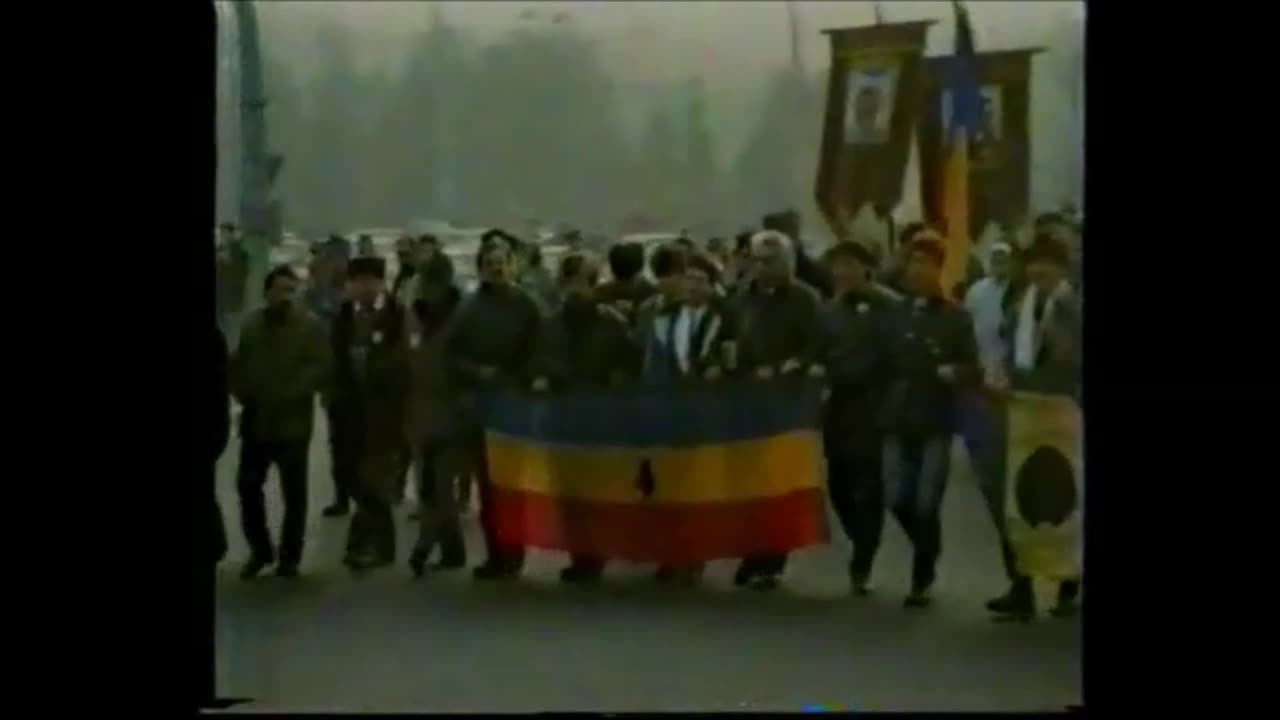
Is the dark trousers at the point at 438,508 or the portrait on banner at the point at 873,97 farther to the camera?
the dark trousers at the point at 438,508

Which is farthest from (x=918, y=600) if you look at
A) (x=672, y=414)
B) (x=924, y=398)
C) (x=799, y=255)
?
(x=799, y=255)

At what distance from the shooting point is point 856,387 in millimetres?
4719

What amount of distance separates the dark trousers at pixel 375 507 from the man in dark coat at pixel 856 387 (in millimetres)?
1085

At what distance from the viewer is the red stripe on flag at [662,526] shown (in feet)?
15.5

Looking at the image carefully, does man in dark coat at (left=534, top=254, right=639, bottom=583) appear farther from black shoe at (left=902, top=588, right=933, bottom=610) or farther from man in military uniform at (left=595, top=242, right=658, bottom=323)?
black shoe at (left=902, top=588, right=933, bottom=610)

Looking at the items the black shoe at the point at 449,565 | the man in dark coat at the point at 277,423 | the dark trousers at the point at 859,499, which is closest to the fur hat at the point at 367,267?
the man in dark coat at the point at 277,423

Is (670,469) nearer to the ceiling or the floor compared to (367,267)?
nearer to the floor

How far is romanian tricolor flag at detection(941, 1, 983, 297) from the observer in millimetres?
4668

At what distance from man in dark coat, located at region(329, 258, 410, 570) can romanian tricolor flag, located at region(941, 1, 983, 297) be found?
4.48 ft

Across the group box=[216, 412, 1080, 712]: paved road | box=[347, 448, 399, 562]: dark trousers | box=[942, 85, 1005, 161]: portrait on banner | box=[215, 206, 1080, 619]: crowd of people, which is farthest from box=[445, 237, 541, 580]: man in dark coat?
box=[942, 85, 1005, 161]: portrait on banner

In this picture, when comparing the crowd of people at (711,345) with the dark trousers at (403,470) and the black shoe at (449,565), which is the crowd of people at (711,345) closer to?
the dark trousers at (403,470)

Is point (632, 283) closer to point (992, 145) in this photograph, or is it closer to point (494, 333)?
point (494, 333)

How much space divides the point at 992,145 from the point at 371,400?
1.64 meters

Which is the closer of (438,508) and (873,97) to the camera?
(873,97)
